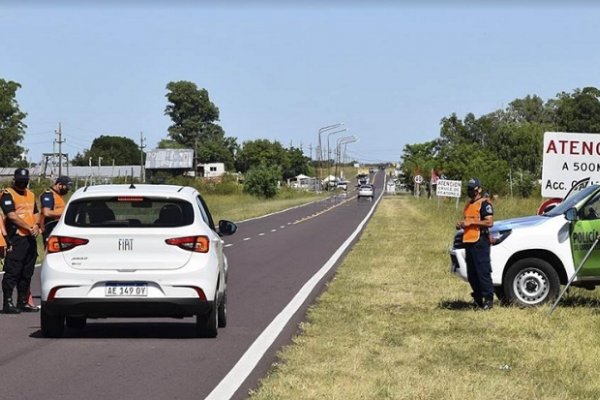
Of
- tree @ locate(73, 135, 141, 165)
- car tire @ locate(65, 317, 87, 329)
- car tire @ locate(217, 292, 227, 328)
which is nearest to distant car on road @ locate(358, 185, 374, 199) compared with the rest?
tree @ locate(73, 135, 141, 165)

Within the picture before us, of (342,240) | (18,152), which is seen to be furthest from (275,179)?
(342,240)

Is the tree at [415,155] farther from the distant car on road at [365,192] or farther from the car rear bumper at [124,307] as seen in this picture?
the car rear bumper at [124,307]

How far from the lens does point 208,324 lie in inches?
445

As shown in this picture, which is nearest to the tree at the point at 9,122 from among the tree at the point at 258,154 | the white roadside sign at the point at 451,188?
the tree at the point at 258,154

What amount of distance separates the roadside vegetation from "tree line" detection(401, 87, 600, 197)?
41.9 meters

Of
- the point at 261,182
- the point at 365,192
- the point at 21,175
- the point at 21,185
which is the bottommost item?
the point at 365,192

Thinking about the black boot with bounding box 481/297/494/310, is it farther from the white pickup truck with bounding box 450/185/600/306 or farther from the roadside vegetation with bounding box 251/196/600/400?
the white pickup truck with bounding box 450/185/600/306

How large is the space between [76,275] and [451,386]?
14.1 feet

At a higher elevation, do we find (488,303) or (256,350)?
(488,303)

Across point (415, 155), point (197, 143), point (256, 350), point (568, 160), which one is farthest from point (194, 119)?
point (256, 350)

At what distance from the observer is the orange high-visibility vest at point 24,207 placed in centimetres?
1364

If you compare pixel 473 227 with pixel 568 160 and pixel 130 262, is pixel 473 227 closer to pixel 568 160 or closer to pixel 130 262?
pixel 130 262

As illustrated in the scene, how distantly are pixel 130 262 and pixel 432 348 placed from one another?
3.20 metres

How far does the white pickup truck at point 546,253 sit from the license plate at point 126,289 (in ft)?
17.2
